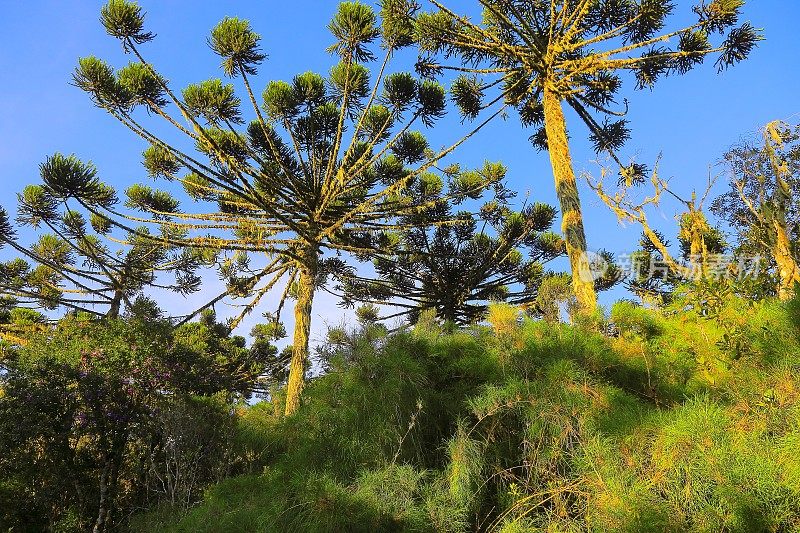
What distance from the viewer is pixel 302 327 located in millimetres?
8250

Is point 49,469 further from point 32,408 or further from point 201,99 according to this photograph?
point 201,99

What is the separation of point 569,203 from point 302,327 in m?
4.02

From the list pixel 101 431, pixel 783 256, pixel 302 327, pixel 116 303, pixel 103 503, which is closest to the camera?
pixel 103 503

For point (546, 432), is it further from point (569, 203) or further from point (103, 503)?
point (103, 503)

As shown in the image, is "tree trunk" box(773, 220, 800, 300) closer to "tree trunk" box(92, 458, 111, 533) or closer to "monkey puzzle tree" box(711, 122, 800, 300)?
"monkey puzzle tree" box(711, 122, 800, 300)

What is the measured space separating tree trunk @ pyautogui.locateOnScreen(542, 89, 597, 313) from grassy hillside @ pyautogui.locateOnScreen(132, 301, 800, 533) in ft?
3.88

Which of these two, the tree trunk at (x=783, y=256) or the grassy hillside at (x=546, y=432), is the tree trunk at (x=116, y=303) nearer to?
the grassy hillside at (x=546, y=432)

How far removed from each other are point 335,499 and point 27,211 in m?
8.83

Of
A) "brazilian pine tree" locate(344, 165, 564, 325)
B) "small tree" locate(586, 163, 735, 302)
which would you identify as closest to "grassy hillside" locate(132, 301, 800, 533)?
"small tree" locate(586, 163, 735, 302)

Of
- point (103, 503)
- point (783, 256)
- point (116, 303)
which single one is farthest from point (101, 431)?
point (783, 256)

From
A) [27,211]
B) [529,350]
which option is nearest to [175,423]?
[529,350]

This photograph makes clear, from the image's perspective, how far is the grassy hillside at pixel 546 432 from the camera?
266 centimetres

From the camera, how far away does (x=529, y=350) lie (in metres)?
4.59

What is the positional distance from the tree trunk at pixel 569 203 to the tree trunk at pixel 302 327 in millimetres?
3615
